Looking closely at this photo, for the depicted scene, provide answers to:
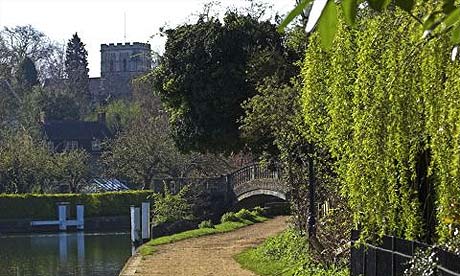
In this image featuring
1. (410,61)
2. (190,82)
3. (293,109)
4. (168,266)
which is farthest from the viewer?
(190,82)

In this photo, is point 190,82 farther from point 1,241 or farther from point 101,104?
point 101,104

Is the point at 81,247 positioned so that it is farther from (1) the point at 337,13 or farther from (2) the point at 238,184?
(1) the point at 337,13

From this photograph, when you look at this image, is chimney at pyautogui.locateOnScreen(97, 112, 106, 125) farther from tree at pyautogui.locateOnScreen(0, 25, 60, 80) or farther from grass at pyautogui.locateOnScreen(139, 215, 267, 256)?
grass at pyautogui.locateOnScreen(139, 215, 267, 256)

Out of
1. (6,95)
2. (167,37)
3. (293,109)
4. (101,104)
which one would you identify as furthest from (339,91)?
(101,104)

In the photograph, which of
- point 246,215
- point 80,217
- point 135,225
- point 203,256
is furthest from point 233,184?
point 203,256

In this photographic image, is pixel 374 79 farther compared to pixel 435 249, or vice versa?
pixel 374 79

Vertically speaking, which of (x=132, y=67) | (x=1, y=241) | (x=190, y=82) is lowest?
(x=1, y=241)

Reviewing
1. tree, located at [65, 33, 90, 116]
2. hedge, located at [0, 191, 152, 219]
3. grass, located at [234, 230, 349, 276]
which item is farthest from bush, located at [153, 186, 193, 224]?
tree, located at [65, 33, 90, 116]

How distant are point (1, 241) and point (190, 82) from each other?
16216 mm

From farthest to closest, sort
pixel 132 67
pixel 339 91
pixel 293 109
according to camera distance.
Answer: pixel 132 67 → pixel 293 109 → pixel 339 91

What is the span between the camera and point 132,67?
99188mm

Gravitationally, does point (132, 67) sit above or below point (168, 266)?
above

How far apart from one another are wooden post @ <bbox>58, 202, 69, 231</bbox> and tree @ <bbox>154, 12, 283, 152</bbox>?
64.7ft

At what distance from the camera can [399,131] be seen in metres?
9.39
